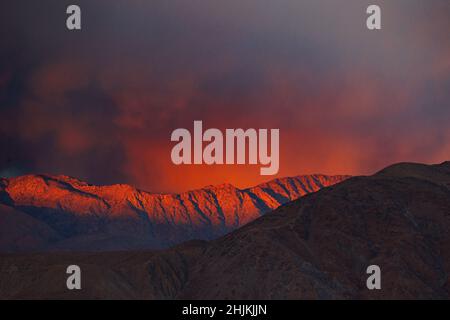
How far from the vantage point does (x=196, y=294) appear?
155 metres

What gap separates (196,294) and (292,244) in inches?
944

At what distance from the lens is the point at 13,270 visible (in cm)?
17288

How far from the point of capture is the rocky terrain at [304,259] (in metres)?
149

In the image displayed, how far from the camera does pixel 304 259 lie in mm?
157375

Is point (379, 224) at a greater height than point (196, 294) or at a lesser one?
greater

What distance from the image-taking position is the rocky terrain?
488ft
